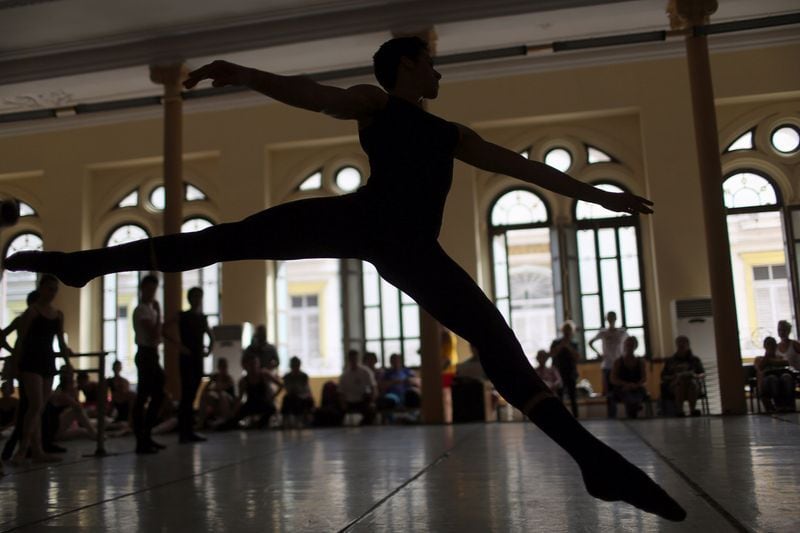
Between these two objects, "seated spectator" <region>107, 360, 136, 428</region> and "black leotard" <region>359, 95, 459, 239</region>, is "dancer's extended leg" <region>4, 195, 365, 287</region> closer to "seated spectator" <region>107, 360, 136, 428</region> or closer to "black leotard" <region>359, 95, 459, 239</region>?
"black leotard" <region>359, 95, 459, 239</region>

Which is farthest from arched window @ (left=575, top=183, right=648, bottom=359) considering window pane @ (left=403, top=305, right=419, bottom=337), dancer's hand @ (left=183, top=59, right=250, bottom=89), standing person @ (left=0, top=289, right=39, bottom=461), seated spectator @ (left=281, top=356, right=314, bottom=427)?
dancer's hand @ (left=183, top=59, right=250, bottom=89)

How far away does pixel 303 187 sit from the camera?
16.0 meters

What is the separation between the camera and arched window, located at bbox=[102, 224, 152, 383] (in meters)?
16.2

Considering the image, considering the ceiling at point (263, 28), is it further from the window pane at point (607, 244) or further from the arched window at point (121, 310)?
the arched window at point (121, 310)

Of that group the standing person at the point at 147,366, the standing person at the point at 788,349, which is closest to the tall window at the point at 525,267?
the standing person at the point at 788,349

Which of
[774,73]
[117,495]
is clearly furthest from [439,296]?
[774,73]

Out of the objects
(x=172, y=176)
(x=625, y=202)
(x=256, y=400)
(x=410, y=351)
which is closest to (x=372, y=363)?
(x=256, y=400)

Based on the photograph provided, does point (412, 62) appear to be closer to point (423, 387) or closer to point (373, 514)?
point (373, 514)

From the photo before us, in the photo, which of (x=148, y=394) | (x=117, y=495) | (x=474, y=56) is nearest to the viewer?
(x=117, y=495)

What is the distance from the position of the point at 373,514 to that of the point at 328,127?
506 inches

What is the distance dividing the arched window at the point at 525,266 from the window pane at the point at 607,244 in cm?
89

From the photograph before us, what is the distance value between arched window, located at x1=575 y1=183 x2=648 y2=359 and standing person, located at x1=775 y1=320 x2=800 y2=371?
3597 mm

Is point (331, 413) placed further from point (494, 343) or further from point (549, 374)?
point (494, 343)

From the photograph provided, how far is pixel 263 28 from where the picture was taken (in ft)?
36.6
